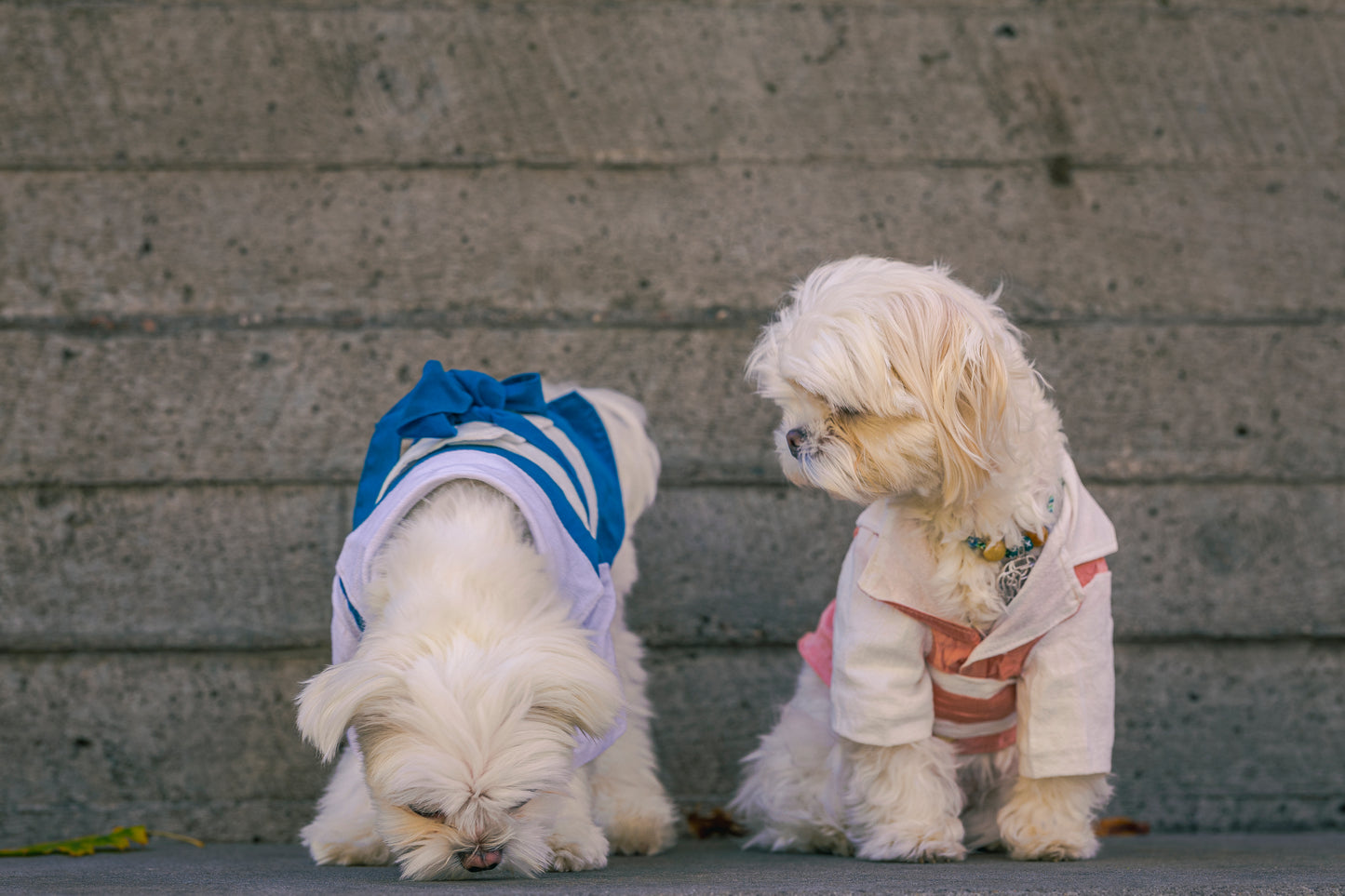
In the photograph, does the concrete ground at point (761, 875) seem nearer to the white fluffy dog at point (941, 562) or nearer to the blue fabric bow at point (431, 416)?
the white fluffy dog at point (941, 562)

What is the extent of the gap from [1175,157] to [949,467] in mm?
→ 2138

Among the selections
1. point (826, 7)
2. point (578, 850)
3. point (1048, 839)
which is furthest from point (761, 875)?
point (826, 7)

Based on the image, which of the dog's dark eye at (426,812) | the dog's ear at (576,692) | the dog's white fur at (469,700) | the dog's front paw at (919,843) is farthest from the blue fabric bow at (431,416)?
the dog's front paw at (919,843)

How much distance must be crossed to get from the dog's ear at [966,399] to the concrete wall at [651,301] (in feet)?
4.69

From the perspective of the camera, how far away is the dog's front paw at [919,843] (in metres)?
2.95

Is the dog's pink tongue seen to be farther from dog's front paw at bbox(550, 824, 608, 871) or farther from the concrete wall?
the concrete wall

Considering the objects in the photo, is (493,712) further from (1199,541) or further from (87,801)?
(1199,541)

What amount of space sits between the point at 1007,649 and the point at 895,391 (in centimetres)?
73

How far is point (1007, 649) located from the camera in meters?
2.89

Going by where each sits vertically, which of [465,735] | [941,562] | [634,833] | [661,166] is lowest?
[634,833]

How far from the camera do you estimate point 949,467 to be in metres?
2.69

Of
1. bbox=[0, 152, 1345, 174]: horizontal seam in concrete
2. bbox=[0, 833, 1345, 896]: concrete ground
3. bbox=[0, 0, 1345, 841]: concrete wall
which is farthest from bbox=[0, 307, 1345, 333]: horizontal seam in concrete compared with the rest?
bbox=[0, 833, 1345, 896]: concrete ground

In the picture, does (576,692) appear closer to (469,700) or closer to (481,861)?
(469,700)

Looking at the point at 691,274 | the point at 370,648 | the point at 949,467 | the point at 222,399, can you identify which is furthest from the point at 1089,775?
the point at 222,399
